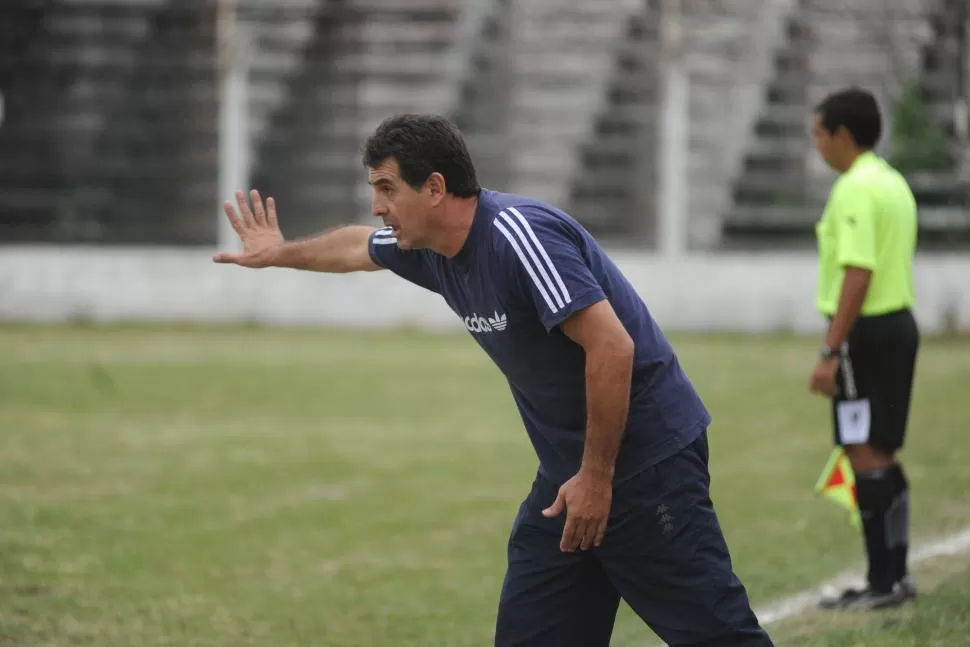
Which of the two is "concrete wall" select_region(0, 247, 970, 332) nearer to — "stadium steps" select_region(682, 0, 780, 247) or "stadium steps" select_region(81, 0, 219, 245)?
"stadium steps" select_region(81, 0, 219, 245)

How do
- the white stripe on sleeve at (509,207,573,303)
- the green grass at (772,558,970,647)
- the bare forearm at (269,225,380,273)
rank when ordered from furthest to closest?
the green grass at (772,558,970,647) → the bare forearm at (269,225,380,273) → the white stripe on sleeve at (509,207,573,303)

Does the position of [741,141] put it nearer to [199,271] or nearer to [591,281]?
[199,271]

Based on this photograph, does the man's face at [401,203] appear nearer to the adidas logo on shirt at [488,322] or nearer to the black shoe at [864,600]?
the adidas logo on shirt at [488,322]

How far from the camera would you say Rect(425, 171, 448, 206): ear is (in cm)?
433

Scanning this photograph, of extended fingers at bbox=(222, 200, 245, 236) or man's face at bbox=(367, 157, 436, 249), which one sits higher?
man's face at bbox=(367, 157, 436, 249)

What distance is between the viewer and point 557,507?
4.34m

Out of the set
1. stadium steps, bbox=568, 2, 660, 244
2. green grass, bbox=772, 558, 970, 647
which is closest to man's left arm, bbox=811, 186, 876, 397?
green grass, bbox=772, 558, 970, 647

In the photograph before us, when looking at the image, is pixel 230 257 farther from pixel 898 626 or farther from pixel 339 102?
pixel 339 102

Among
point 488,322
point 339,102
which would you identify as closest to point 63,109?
point 339,102

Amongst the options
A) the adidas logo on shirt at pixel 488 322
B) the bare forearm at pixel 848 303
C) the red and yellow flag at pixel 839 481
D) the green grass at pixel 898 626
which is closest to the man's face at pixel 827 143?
the bare forearm at pixel 848 303

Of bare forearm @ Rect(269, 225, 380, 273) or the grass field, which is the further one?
the grass field

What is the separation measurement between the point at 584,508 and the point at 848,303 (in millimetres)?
2915

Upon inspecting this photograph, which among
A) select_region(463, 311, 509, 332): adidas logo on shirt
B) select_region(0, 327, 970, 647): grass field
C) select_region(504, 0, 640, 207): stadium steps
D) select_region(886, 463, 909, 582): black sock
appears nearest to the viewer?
select_region(463, 311, 509, 332): adidas logo on shirt

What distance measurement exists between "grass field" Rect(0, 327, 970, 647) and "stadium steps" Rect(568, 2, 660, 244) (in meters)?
4.04
